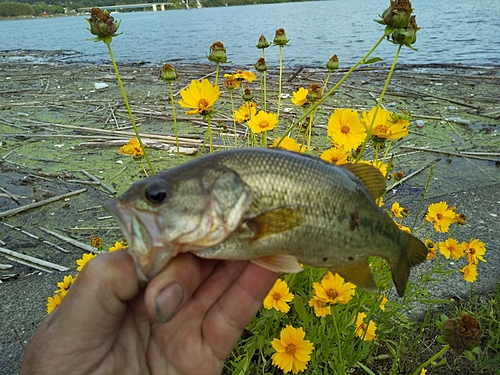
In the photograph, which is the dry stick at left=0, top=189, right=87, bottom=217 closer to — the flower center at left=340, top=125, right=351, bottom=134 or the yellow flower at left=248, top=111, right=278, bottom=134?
the yellow flower at left=248, top=111, right=278, bottom=134

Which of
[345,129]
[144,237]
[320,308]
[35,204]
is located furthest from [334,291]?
[35,204]

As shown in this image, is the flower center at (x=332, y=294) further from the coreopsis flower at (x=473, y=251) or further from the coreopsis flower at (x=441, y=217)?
the coreopsis flower at (x=473, y=251)

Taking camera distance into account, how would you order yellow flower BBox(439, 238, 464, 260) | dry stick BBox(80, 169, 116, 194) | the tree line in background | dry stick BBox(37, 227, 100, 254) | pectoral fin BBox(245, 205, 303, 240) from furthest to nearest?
the tree line in background → dry stick BBox(80, 169, 116, 194) → dry stick BBox(37, 227, 100, 254) → yellow flower BBox(439, 238, 464, 260) → pectoral fin BBox(245, 205, 303, 240)

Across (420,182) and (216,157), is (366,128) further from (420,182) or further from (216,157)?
(420,182)

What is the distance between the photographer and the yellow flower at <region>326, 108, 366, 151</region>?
2.23 metres

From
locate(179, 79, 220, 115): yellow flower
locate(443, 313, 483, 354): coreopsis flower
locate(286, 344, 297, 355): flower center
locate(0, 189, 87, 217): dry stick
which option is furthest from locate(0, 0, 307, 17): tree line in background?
locate(443, 313, 483, 354): coreopsis flower

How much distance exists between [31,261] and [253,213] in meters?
3.21

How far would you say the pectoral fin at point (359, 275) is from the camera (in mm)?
1804

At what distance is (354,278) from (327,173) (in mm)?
520

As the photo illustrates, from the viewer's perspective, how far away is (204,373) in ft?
6.17

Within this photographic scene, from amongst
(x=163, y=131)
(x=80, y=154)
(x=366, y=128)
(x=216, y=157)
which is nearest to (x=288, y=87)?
(x=163, y=131)

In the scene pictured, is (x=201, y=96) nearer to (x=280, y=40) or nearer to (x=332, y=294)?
(x=280, y=40)

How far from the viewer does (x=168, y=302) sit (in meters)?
1.49

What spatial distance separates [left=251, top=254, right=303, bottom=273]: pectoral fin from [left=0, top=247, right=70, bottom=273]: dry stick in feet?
9.07
